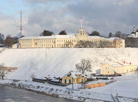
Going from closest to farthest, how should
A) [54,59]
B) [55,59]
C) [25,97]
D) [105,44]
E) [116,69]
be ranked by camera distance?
[25,97]
[116,69]
[55,59]
[54,59]
[105,44]

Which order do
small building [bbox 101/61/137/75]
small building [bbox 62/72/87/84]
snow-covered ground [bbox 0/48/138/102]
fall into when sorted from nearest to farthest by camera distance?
small building [bbox 62/72/87/84] → small building [bbox 101/61/137/75] → snow-covered ground [bbox 0/48/138/102]

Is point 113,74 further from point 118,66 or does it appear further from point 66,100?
point 66,100

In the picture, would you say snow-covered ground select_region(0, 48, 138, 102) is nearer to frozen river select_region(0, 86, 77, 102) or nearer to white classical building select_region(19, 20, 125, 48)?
frozen river select_region(0, 86, 77, 102)

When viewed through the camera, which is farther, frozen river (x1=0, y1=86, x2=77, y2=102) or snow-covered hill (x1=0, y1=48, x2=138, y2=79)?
snow-covered hill (x1=0, y1=48, x2=138, y2=79)

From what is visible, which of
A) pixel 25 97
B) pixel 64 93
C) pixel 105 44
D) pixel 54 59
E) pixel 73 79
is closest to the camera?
pixel 25 97


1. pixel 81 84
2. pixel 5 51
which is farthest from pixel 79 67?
pixel 5 51

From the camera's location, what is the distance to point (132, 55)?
189ft

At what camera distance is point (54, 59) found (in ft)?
178

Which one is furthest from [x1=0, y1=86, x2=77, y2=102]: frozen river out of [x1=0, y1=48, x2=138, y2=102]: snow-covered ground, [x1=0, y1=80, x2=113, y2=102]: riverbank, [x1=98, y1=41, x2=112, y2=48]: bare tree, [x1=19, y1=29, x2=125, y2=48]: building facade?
[x1=19, y1=29, x2=125, y2=48]: building facade

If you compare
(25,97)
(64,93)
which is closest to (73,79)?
(64,93)

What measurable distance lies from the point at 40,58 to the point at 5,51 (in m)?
14.1

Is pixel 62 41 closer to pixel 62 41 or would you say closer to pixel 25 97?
pixel 62 41

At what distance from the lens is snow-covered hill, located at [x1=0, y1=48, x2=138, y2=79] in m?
48.0

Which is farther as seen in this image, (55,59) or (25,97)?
(55,59)
